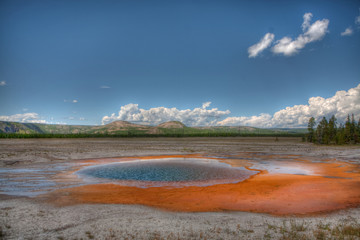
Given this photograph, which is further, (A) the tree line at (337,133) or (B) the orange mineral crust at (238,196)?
(A) the tree line at (337,133)

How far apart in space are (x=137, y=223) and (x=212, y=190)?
871 cm

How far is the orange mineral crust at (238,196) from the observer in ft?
43.5

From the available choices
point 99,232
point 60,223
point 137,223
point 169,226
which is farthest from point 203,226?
point 60,223

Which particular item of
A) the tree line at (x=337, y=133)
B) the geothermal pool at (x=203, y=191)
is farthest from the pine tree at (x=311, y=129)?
the geothermal pool at (x=203, y=191)

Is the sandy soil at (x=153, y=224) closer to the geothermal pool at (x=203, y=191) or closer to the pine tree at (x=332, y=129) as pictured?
the geothermal pool at (x=203, y=191)

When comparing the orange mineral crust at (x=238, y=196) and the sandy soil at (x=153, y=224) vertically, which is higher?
the sandy soil at (x=153, y=224)

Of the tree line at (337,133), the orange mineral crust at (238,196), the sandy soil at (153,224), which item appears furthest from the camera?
the tree line at (337,133)

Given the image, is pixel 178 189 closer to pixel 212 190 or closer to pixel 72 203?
pixel 212 190

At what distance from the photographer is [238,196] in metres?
15.8

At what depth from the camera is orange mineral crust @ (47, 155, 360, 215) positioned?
13249 mm

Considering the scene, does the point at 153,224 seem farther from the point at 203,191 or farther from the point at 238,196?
the point at 238,196

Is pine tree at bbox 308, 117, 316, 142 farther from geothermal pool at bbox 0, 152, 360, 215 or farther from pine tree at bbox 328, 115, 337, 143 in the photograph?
geothermal pool at bbox 0, 152, 360, 215

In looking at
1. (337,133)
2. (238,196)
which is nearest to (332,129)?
(337,133)

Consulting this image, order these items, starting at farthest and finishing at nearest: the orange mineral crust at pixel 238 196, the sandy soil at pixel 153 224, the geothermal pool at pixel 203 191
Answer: the geothermal pool at pixel 203 191
the orange mineral crust at pixel 238 196
the sandy soil at pixel 153 224
